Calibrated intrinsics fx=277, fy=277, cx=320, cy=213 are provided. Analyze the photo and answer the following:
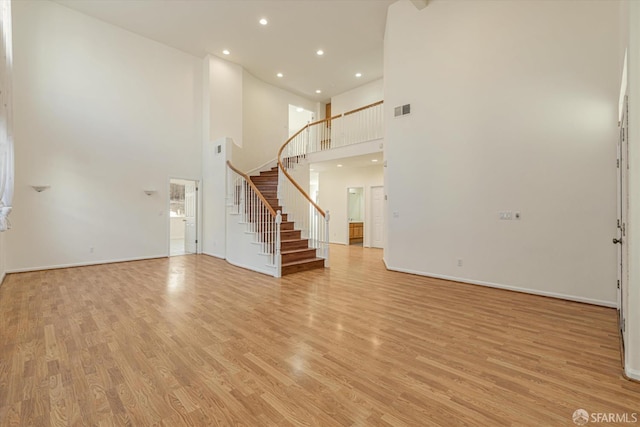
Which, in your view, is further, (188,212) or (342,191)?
(342,191)

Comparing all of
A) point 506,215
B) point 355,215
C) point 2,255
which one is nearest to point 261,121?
point 355,215

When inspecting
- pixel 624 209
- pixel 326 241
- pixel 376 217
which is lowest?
pixel 326 241

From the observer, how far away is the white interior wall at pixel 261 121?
30.5 ft

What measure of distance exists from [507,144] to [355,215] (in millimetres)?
7294

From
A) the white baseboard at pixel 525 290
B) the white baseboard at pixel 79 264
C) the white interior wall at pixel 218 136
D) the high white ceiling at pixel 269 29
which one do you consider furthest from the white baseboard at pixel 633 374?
the white baseboard at pixel 79 264

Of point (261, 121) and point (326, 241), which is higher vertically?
point (261, 121)

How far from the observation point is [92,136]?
6367mm

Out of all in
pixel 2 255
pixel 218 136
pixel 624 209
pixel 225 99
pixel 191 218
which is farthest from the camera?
pixel 191 218

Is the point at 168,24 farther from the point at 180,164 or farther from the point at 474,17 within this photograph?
the point at 474,17

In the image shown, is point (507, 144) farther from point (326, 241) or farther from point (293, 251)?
point (293, 251)

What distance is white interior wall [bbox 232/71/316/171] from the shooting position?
365 inches

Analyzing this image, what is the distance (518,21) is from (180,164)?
797 cm

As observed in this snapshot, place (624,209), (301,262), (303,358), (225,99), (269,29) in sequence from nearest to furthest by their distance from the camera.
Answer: (303,358)
(624,209)
(301,262)
(269,29)
(225,99)

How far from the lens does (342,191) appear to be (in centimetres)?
1062
